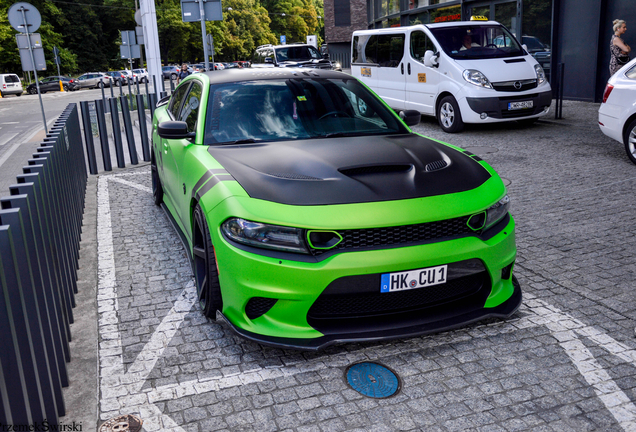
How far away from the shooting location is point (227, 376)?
3229 millimetres

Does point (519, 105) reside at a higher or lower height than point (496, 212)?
lower

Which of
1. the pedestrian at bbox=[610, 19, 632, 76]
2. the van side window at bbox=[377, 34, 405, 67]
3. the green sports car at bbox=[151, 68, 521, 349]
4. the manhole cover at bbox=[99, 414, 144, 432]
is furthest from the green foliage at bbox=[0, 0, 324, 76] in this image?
the manhole cover at bbox=[99, 414, 144, 432]

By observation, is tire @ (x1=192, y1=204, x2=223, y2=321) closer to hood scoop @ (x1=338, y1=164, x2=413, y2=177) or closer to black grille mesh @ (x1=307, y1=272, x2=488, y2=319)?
black grille mesh @ (x1=307, y1=272, x2=488, y2=319)

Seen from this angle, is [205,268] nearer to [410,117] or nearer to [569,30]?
[410,117]

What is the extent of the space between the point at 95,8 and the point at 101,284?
82.4 meters

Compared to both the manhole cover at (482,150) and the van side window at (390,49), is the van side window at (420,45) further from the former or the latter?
the manhole cover at (482,150)

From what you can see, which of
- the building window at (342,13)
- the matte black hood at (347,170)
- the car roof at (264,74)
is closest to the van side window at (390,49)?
the car roof at (264,74)

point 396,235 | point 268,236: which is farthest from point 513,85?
point 268,236

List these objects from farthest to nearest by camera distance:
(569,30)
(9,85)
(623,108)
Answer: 1. (9,85)
2. (569,30)
3. (623,108)

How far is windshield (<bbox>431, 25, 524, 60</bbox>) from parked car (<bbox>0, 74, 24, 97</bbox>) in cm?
4229

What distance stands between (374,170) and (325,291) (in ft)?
2.88

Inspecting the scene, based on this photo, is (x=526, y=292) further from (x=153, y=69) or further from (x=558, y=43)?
(x=153, y=69)

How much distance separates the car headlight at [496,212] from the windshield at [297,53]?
2170 centimetres

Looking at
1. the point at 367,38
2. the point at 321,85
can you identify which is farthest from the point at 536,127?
the point at 321,85
